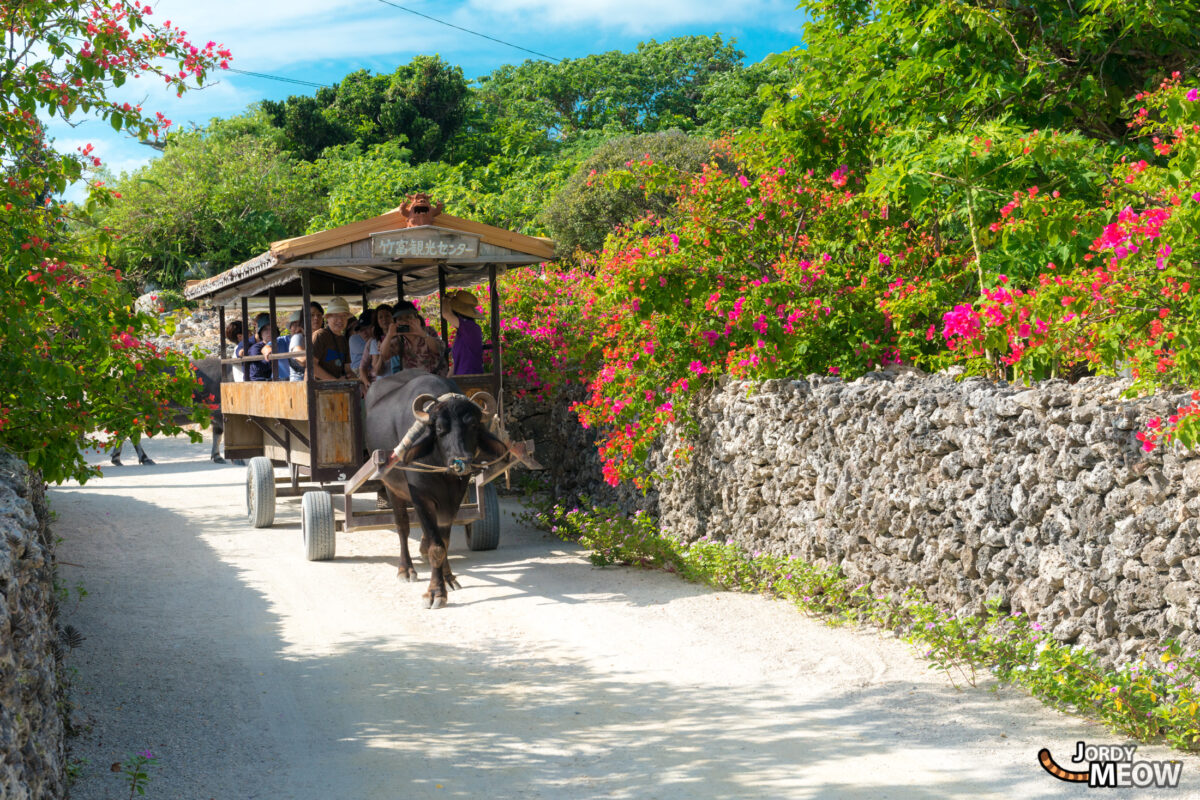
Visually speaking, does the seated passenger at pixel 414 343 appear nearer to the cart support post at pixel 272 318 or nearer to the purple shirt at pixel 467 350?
the purple shirt at pixel 467 350

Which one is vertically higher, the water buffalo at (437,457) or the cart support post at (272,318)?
the cart support post at (272,318)

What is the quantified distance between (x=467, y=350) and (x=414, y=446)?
7.63 ft

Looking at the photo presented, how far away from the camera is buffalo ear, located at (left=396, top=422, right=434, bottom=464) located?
302 inches

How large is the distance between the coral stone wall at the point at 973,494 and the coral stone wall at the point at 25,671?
4449mm

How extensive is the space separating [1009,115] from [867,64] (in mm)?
1449

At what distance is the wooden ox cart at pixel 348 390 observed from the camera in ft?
28.3

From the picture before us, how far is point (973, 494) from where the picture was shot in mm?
5711

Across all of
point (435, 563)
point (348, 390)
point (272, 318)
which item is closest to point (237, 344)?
point (272, 318)

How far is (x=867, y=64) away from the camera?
9008mm

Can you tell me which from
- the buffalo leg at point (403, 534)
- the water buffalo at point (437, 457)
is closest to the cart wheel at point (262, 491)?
the buffalo leg at point (403, 534)

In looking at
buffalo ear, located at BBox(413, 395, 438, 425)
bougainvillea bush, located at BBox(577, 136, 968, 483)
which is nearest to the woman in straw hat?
bougainvillea bush, located at BBox(577, 136, 968, 483)

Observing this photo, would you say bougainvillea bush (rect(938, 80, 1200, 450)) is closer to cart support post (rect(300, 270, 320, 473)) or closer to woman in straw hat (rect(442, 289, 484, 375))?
woman in straw hat (rect(442, 289, 484, 375))

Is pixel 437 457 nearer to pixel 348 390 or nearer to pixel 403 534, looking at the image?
pixel 403 534

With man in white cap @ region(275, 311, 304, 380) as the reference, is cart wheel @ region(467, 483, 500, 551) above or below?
below
